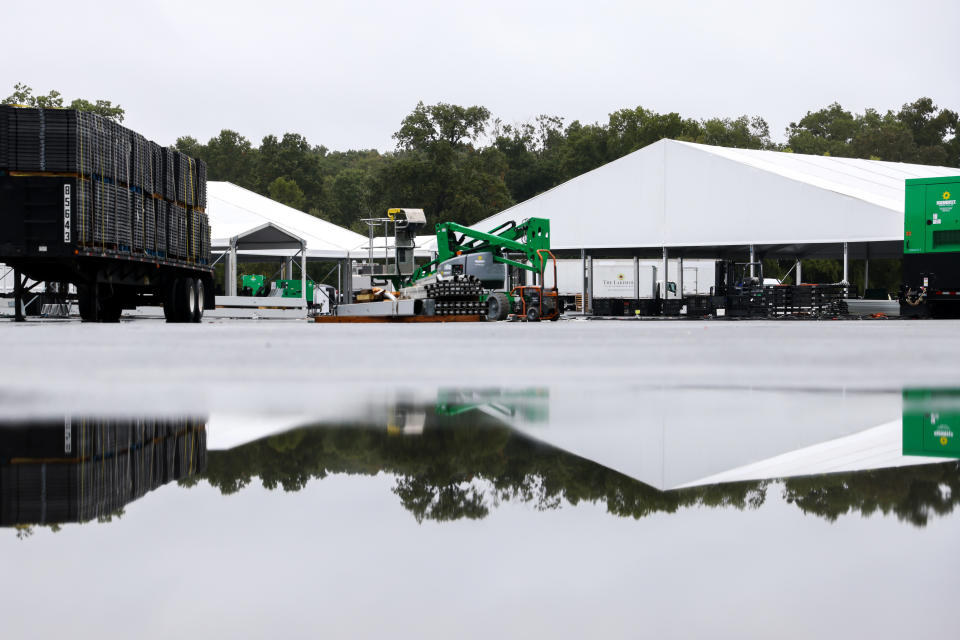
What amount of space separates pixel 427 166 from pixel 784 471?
299ft

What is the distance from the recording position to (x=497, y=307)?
34.6m

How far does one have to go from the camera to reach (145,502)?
3.71 metres

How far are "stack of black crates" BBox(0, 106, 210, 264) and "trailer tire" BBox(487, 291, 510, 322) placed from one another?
994cm

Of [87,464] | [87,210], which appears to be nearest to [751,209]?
[87,210]

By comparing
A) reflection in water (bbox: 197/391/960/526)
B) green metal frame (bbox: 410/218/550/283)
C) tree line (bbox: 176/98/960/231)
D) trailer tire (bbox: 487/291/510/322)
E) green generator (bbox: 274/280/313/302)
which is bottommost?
reflection in water (bbox: 197/391/960/526)

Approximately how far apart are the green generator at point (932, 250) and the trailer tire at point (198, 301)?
24.3 meters

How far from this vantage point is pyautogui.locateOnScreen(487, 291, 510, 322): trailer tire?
34531 mm

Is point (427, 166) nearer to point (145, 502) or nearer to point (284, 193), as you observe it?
point (284, 193)

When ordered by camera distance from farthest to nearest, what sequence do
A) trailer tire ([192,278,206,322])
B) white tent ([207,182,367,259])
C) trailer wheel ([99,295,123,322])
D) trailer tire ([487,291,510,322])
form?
1. white tent ([207,182,367,259])
2. trailer tire ([487,291,510,322])
3. trailer tire ([192,278,206,322])
4. trailer wheel ([99,295,123,322])

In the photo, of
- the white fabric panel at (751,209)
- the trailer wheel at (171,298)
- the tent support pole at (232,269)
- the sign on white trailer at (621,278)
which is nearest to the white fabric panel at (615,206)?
the white fabric panel at (751,209)

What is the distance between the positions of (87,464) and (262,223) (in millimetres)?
43242

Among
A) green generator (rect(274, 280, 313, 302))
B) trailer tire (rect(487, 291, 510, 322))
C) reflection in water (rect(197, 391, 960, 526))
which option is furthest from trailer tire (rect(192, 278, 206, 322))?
reflection in water (rect(197, 391, 960, 526))

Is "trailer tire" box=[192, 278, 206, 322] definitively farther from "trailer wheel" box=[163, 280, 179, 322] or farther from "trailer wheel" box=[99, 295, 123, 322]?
"trailer wheel" box=[99, 295, 123, 322]

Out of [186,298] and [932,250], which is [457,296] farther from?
[932,250]
